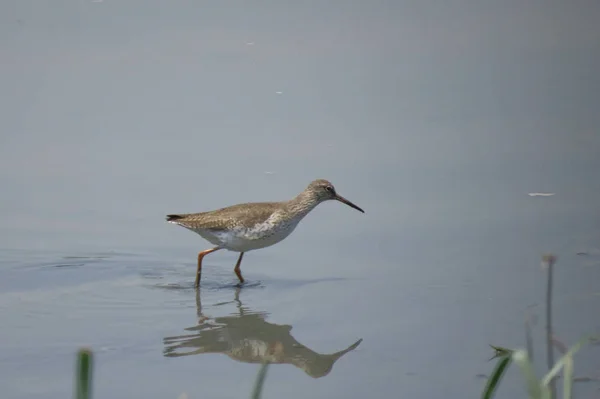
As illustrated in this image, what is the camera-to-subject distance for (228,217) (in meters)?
8.15

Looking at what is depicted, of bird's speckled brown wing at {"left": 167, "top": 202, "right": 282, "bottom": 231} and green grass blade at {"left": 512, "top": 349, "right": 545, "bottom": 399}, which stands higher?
green grass blade at {"left": 512, "top": 349, "right": 545, "bottom": 399}

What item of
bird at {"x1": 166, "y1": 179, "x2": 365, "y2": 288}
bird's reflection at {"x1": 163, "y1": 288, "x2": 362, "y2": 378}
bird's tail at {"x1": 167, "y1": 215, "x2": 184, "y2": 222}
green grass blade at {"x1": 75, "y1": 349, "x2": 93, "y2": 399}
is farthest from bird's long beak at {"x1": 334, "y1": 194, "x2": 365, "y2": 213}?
green grass blade at {"x1": 75, "y1": 349, "x2": 93, "y2": 399}

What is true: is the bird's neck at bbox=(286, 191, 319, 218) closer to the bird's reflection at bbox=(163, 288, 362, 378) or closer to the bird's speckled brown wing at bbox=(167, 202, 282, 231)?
the bird's speckled brown wing at bbox=(167, 202, 282, 231)

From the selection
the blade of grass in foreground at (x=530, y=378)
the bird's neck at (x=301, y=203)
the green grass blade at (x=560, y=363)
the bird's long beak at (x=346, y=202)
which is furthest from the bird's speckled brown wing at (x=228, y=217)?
the blade of grass in foreground at (x=530, y=378)

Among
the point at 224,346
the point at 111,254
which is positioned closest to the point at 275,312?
the point at 224,346

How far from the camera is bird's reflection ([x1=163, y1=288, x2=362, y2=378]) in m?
Result: 5.99

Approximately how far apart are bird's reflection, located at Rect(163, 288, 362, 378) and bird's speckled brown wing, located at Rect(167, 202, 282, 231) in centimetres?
138

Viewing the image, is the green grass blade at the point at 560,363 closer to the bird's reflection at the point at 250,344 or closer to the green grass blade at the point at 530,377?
the green grass blade at the point at 530,377

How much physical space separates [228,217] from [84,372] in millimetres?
5671

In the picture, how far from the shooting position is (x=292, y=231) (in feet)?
28.0

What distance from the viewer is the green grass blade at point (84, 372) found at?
8.02 feet

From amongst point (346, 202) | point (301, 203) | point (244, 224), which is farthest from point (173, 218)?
point (346, 202)

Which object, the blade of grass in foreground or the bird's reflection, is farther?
the bird's reflection

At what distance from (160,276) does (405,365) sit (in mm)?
2666
